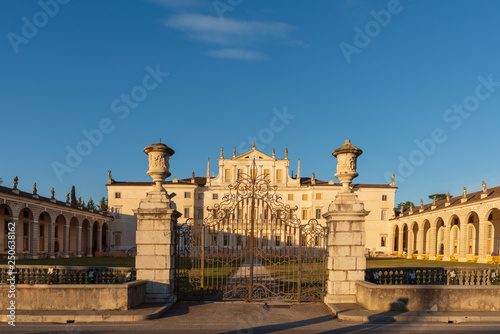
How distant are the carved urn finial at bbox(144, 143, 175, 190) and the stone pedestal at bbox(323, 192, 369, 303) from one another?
5.02 metres

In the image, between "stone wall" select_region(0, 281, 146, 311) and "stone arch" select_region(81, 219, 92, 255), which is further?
"stone arch" select_region(81, 219, 92, 255)

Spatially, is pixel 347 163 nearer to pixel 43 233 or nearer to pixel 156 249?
pixel 156 249

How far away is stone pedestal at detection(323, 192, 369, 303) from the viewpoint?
10383 millimetres

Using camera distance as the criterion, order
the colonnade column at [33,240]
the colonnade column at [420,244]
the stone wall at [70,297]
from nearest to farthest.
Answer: the stone wall at [70,297]
the colonnade column at [33,240]
the colonnade column at [420,244]

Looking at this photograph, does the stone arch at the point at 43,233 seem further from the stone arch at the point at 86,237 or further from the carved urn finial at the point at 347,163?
the carved urn finial at the point at 347,163

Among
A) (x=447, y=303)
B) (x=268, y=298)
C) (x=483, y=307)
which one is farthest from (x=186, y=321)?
(x=483, y=307)

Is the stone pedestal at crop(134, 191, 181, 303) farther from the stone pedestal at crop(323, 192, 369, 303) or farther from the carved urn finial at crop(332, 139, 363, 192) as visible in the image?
the carved urn finial at crop(332, 139, 363, 192)

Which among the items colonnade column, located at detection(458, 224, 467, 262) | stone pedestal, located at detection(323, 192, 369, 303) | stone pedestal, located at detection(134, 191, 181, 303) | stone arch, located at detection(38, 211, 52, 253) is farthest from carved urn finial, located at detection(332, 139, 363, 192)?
stone arch, located at detection(38, 211, 52, 253)

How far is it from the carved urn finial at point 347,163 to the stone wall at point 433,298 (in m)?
2.99

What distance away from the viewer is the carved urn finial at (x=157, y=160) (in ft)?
35.6

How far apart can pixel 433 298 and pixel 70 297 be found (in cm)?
883

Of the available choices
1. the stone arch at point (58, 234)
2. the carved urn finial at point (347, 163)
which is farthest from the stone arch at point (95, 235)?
the carved urn finial at point (347, 163)

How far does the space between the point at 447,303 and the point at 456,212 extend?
40483mm

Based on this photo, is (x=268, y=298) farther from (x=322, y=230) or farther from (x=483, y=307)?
(x=483, y=307)
